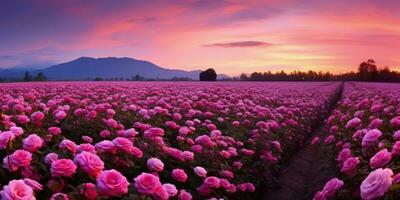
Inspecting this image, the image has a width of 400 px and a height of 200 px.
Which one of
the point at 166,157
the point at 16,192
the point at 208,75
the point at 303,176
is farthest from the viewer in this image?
the point at 208,75

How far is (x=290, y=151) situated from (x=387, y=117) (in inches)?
106

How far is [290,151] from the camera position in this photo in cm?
956

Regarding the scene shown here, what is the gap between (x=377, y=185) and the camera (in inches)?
95.0

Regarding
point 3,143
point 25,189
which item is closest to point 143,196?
point 25,189

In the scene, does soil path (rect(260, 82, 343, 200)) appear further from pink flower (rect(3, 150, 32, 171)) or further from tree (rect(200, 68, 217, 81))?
tree (rect(200, 68, 217, 81))

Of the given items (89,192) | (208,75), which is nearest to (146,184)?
(89,192)

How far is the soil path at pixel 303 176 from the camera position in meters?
6.89

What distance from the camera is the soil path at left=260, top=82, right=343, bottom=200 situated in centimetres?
689

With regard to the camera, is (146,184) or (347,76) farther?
(347,76)

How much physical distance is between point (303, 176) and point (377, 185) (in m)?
6.00

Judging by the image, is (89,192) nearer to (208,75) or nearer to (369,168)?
(369,168)

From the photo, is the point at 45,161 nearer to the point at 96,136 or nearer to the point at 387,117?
the point at 96,136

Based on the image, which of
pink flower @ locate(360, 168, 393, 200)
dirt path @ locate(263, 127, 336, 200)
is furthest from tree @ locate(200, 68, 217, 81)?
pink flower @ locate(360, 168, 393, 200)

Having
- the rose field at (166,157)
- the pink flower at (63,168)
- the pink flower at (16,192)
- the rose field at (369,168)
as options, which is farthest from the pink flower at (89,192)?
the rose field at (369,168)
